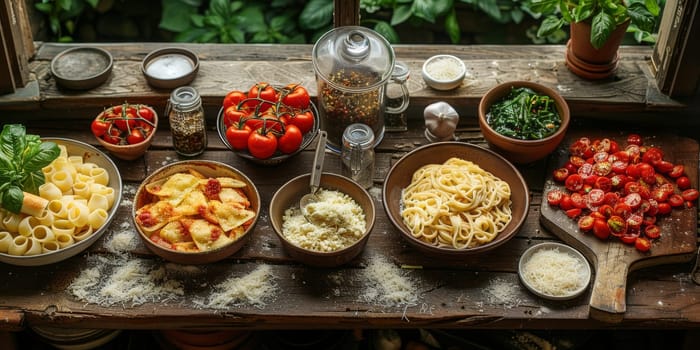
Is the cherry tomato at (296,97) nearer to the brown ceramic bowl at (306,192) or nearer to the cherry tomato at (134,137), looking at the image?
the brown ceramic bowl at (306,192)

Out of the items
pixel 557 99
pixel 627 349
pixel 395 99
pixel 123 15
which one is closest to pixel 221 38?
pixel 123 15

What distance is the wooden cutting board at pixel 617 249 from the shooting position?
275 centimetres

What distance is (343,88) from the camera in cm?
308

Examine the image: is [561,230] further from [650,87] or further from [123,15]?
[123,15]

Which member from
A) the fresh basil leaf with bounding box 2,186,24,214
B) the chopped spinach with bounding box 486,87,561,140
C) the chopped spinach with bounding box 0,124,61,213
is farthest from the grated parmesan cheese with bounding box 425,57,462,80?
the fresh basil leaf with bounding box 2,186,24,214

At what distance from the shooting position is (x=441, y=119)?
326 cm

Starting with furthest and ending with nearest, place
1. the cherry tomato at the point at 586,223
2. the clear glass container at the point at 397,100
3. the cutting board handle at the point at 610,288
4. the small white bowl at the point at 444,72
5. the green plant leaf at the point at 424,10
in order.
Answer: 1. the green plant leaf at the point at 424,10
2. the small white bowl at the point at 444,72
3. the clear glass container at the point at 397,100
4. the cherry tomato at the point at 586,223
5. the cutting board handle at the point at 610,288

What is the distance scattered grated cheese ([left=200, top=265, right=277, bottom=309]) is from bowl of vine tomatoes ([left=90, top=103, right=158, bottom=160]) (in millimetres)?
737

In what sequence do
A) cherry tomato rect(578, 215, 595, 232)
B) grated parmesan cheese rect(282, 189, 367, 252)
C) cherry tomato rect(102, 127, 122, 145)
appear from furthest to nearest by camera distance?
cherry tomato rect(102, 127, 122, 145) → cherry tomato rect(578, 215, 595, 232) → grated parmesan cheese rect(282, 189, 367, 252)

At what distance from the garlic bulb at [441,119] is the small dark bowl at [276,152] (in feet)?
1.57

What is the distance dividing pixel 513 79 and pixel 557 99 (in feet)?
0.99

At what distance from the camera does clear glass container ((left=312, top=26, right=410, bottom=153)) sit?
10.1 ft

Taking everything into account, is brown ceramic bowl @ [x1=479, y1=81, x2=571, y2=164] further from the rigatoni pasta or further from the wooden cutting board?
the rigatoni pasta

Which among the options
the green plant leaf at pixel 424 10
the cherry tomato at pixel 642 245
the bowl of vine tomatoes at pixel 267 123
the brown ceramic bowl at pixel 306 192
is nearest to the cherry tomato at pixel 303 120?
the bowl of vine tomatoes at pixel 267 123
